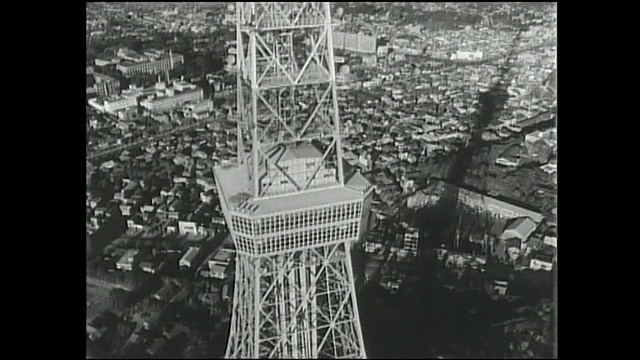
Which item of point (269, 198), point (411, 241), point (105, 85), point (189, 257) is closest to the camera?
point (269, 198)

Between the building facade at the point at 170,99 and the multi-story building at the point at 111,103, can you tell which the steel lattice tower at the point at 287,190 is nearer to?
the building facade at the point at 170,99

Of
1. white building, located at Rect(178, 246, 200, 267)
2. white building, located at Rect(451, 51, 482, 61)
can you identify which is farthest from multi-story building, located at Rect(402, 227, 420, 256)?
white building, located at Rect(178, 246, 200, 267)

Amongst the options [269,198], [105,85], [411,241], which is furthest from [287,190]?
[105,85]

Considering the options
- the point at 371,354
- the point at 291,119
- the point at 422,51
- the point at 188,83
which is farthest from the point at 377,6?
the point at 371,354

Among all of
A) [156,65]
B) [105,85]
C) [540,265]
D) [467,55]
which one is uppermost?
[467,55]

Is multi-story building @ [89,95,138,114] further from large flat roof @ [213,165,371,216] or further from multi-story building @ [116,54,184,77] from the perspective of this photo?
large flat roof @ [213,165,371,216]

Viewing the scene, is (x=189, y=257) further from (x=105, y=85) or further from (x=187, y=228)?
(x=105, y=85)

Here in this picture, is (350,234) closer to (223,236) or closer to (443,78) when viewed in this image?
(223,236)
